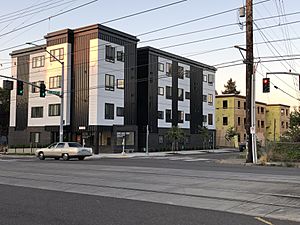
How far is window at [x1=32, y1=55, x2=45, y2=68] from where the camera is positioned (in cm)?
5369

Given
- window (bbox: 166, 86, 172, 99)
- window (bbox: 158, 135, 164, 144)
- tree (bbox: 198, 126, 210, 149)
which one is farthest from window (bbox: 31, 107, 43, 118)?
tree (bbox: 198, 126, 210, 149)

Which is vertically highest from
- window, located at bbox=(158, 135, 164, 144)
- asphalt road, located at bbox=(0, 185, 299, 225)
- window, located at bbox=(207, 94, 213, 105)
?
window, located at bbox=(207, 94, 213, 105)

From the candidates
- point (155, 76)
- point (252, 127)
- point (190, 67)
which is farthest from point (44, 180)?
point (190, 67)

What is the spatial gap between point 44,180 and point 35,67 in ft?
131

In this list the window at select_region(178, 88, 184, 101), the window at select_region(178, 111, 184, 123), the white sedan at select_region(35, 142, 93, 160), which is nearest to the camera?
the white sedan at select_region(35, 142, 93, 160)

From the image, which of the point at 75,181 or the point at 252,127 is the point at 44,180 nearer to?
the point at 75,181

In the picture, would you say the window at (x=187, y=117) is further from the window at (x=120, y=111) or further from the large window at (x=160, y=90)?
the window at (x=120, y=111)

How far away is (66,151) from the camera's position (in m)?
34.6

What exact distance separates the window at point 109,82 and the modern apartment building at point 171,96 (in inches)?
242

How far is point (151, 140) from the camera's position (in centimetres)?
5425

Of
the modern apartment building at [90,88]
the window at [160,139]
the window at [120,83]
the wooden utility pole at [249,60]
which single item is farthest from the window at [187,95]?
the wooden utility pole at [249,60]

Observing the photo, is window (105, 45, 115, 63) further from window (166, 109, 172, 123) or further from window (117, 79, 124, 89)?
window (166, 109, 172, 123)

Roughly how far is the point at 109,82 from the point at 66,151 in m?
15.9

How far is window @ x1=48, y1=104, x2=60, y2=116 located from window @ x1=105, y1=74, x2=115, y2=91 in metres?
7.05
